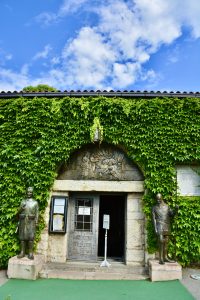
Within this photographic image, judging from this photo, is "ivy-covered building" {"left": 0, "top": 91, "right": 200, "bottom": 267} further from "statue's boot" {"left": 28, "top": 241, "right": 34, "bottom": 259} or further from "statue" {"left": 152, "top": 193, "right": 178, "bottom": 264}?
"statue's boot" {"left": 28, "top": 241, "right": 34, "bottom": 259}

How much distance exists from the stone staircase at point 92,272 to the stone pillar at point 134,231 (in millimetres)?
286

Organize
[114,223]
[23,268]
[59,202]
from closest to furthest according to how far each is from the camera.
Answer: [23,268] < [59,202] < [114,223]

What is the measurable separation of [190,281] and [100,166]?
3689 mm

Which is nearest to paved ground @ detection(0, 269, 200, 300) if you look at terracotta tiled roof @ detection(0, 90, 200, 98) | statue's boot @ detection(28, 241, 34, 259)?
statue's boot @ detection(28, 241, 34, 259)

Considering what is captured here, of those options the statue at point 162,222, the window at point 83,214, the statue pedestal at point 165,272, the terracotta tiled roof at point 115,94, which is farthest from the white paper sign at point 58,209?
the terracotta tiled roof at point 115,94

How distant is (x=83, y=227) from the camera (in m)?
8.02

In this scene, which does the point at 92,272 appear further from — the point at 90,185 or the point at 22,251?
the point at 90,185

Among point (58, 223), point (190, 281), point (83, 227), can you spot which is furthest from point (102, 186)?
point (190, 281)

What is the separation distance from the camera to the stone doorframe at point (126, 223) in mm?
7555

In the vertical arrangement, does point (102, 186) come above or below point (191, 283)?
above

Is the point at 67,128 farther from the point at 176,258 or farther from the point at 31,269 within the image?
the point at 176,258

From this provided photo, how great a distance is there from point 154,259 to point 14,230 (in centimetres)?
378

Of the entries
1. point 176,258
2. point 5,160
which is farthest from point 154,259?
point 5,160

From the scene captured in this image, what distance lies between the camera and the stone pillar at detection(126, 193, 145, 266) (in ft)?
24.7
